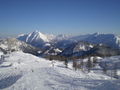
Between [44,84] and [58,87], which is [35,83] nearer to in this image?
[44,84]

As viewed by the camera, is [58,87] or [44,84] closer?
[58,87]

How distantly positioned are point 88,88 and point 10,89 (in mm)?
11595

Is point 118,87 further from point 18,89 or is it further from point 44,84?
point 18,89

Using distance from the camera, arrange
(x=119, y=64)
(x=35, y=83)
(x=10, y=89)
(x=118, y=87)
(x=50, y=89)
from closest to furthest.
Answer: (x=118, y=87), (x=50, y=89), (x=10, y=89), (x=35, y=83), (x=119, y=64)

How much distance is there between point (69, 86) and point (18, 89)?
756 cm

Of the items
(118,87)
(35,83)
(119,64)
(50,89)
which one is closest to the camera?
(118,87)

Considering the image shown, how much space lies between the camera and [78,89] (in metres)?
19.9

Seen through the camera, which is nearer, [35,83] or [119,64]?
[35,83]

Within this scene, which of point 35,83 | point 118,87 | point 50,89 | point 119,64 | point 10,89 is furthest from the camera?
point 119,64

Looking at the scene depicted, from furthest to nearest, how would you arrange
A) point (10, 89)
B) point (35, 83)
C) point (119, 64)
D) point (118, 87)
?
point (119, 64) < point (35, 83) < point (10, 89) < point (118, 87)

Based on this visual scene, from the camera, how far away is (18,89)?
71.3ft

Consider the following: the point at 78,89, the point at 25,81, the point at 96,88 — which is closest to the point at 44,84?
the point at 25,81

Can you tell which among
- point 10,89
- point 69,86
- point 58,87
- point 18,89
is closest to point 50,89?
point 58,87

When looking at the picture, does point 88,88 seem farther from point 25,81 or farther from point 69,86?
point 25,81
